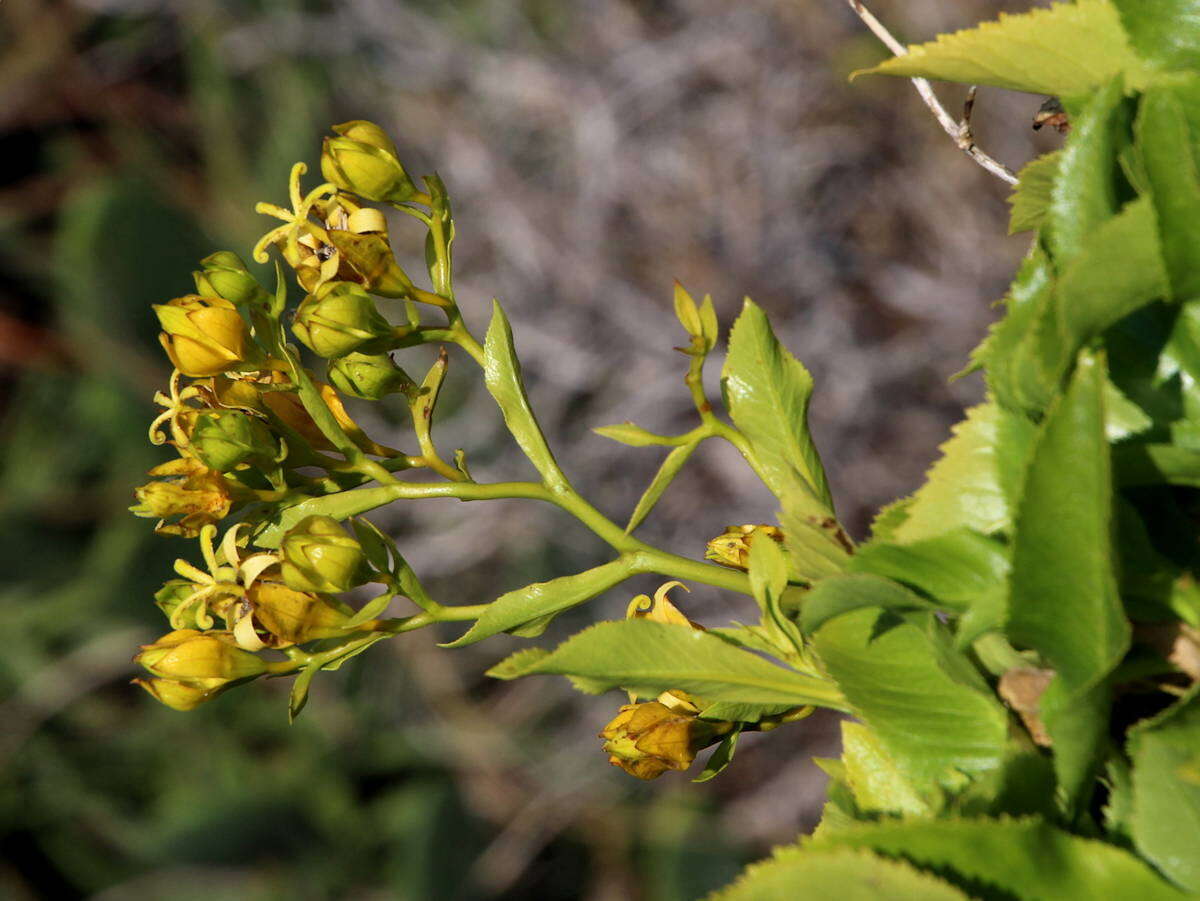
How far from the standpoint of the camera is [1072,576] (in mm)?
307

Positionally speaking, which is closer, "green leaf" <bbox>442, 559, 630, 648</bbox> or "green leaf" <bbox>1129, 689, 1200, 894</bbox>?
"green leaf" <bbox>1129, 689, 1200, 894</bbox>

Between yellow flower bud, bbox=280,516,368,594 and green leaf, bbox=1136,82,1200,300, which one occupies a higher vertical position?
green leaf, bbox=1136,82,1200,300

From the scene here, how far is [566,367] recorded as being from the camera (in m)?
2.40

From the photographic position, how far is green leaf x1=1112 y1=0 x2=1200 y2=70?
34 centimetres

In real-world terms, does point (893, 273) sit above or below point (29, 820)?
above

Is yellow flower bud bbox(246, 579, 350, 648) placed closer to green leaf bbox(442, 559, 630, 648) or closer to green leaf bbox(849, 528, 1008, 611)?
green leaf bbox(442, 559, 630, 648)

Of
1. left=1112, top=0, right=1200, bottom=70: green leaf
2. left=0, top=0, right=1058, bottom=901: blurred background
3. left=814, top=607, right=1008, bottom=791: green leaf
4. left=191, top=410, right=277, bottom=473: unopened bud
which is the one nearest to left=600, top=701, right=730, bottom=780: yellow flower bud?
left=814, top=607, right=1008, bottom=791: green leaf

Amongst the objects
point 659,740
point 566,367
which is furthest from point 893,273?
point 659,740

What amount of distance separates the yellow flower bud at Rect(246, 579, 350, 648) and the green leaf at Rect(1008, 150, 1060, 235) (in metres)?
0.34

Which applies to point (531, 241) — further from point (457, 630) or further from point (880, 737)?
point (880, 737)

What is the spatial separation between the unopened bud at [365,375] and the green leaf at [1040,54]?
0.88 feet

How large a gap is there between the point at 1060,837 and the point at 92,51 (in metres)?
3.28

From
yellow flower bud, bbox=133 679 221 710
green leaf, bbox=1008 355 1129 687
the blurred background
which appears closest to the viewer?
green leaf, bbox=1008 355 1129 687

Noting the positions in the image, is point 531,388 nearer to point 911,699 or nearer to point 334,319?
point 334,319
